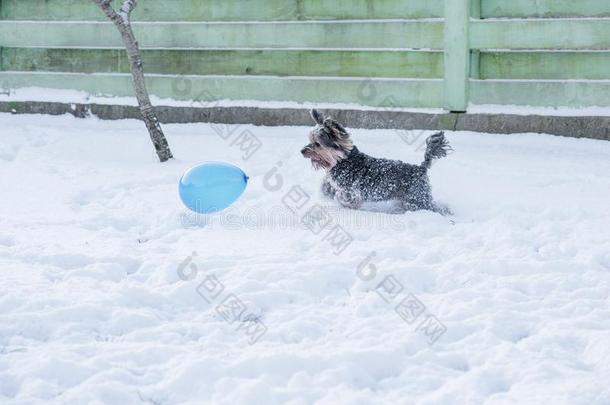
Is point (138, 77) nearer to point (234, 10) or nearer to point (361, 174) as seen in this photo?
point (234, 10)

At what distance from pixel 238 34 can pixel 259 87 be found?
1.90 ft

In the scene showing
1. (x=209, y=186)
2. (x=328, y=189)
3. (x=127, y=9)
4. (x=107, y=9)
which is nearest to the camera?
(x=209, y=186)

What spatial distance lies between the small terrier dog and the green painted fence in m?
2.18

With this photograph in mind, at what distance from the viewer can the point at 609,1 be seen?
793cm

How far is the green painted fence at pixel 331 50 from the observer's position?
8.16 metres

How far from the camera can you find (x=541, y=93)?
825 centimetres

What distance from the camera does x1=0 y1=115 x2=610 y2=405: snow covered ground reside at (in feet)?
12.8

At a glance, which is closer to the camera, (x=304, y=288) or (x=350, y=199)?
(x=304, y=288)

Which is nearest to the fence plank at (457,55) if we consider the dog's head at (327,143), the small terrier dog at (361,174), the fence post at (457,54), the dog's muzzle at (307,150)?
the fence post at (457,54)

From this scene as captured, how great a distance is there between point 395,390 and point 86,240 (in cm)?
271

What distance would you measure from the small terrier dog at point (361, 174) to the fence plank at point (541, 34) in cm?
217

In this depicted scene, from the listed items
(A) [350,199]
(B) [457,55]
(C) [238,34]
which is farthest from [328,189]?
(C) [238,34]

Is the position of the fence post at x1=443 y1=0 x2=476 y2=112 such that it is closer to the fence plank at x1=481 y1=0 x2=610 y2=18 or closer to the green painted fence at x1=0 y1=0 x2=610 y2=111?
the green painted fence at x1=0 y1=0 x2=610 y2=111

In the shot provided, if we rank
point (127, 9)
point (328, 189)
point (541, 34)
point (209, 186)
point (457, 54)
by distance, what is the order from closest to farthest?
1. point (209, 186)
2. point (328, 189)
3. point (127, 9)
4. point (541, 34)
5. point (457, 54)
